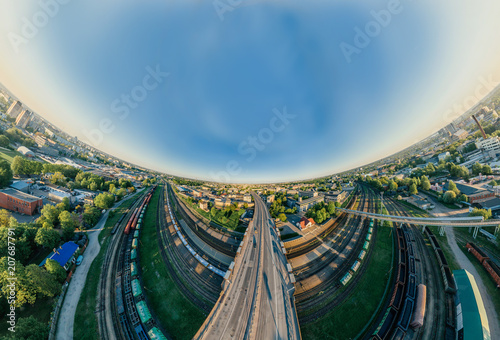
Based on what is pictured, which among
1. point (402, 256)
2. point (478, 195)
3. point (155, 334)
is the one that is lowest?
point (155, 334)

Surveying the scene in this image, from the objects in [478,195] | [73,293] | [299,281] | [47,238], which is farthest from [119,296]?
[478,195]

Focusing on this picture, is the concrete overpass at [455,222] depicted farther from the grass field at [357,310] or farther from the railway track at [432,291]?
the grass field at [357,310]

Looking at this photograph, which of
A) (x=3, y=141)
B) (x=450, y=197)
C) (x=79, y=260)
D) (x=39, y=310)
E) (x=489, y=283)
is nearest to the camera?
(x=39, y=310)

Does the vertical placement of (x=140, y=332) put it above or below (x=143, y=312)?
below

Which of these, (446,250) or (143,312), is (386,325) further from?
(143,312)

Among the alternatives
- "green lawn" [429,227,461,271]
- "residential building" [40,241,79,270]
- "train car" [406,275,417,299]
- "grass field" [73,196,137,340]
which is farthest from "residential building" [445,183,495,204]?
"residential building" [40,241,79,270]

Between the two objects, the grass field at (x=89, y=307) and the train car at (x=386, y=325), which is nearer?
the train car at (x=386, y=325)

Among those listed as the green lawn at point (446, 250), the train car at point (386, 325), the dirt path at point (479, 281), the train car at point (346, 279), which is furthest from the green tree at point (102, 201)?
the green lawn at point (446, 250)
